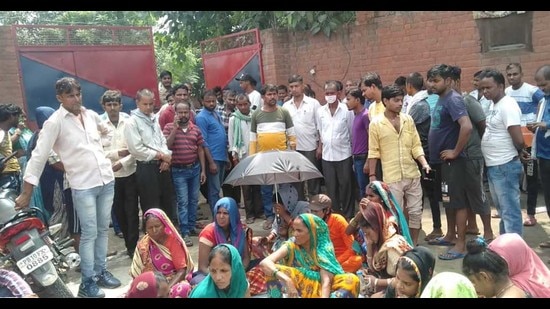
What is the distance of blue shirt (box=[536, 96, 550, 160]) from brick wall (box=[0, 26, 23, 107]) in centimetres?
783

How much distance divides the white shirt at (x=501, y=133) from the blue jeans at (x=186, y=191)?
3.08 meters

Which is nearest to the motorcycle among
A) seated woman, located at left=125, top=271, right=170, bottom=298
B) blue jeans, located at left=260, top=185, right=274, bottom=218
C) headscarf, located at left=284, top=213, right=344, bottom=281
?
seated woman, located at left=125, top=271, right=170, bottom=298

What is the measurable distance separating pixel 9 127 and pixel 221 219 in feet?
9.22

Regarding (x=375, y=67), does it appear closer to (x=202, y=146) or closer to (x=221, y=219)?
(x=202, y=146)

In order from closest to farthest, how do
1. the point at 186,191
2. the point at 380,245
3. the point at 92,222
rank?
the point at 380,245, the point at 92,222, the point at 186,191

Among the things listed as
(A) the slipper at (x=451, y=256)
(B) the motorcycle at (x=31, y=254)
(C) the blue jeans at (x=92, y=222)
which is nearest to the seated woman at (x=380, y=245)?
(A) the slipper at (x=451, y=256)

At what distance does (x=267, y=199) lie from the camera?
259 inches

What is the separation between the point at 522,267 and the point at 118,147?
394 centimetres

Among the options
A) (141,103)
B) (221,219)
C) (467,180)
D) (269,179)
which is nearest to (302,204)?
(269,179)

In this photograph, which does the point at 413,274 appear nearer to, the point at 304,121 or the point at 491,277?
the point at 491,277

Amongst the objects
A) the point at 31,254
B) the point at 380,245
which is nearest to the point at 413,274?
the point at 380,245

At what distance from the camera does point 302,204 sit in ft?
16.7

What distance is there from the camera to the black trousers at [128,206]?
18.1ft

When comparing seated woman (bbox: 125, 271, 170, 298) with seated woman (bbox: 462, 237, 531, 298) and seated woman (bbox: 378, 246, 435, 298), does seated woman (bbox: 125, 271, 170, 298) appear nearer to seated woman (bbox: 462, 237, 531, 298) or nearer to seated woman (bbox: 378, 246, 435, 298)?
seated woman (bbox: 378, 246, 435, 298)
